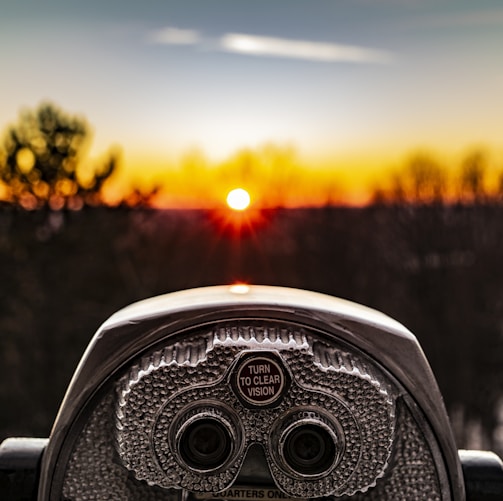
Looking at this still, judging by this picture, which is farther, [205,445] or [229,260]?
[229,260]

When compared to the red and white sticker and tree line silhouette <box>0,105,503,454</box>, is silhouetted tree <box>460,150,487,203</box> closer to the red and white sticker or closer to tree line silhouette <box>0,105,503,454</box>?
tree line silhouette <box>0,105,503,454</box>

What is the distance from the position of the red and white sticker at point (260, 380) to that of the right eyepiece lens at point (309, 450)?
0.06 meters

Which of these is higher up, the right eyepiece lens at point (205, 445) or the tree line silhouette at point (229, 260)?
the tree line silhouette at point (229, 260)

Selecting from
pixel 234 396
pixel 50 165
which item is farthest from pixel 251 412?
pixel 50 165

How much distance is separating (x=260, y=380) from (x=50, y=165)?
35.3ft

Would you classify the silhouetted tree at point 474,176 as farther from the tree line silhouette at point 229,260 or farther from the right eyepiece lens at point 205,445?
the right eyepiece lens at point 205,445

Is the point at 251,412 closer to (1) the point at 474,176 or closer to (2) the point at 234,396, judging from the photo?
(2) the point at 234,396

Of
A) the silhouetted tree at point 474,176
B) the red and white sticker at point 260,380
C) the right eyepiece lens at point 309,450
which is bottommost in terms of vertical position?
the right eyepiece lens at point 309,450

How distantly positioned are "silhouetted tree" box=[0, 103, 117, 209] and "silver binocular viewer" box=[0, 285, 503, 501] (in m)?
10.3

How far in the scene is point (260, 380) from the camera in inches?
36.4

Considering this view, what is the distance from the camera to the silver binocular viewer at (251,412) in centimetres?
93

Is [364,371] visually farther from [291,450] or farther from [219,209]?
[219,209]

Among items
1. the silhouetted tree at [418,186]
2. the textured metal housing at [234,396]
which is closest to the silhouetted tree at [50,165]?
the silhouetted tree at [418,186]

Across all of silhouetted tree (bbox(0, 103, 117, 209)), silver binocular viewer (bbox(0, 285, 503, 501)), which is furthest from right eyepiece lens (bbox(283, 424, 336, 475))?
silhouetted tree (bbox(0, 103, 117, 209))
